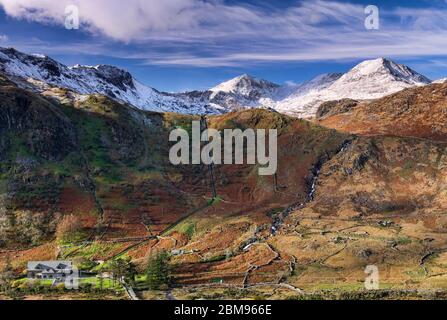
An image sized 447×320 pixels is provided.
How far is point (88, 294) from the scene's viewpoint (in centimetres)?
9569

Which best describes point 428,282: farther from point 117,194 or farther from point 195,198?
point 117,194

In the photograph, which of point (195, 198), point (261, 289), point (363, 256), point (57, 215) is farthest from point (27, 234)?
point (363, 256)

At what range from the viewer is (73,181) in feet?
555

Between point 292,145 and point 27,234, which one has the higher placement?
point 292,145

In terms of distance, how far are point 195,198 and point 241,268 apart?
2253 inches

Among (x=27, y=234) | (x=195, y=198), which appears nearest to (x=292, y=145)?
(x=195, y=198)

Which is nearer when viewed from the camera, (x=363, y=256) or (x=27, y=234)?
(x=363, y=256)

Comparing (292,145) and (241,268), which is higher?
(292,145)

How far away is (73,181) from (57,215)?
2048 cm
